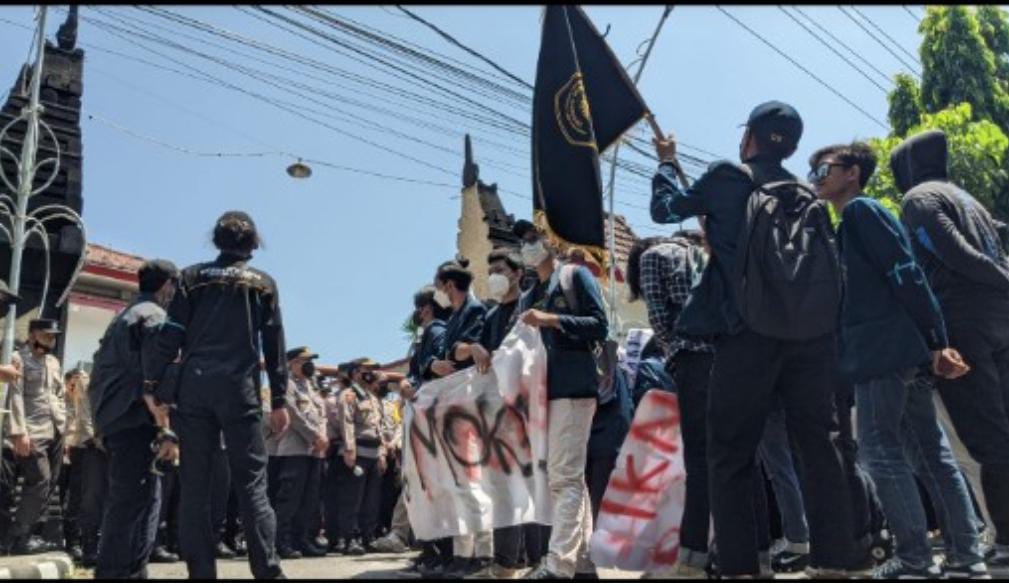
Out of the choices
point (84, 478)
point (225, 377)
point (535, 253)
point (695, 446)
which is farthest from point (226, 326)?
point (84, 478)

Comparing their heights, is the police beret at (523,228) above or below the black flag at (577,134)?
below

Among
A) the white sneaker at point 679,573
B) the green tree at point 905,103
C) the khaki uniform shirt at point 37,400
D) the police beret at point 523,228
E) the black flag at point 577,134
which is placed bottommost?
the white sneaker at point 679,573

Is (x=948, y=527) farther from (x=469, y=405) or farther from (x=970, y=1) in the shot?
(x=469, y=405)

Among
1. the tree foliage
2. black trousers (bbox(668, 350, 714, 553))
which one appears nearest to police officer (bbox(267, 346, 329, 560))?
black trousers (bbox(668, 350, 714, 553))

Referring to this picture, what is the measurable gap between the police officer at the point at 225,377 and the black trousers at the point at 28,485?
15.0ft

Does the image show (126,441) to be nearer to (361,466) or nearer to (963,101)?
(361,466)

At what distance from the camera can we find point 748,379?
3.88 m

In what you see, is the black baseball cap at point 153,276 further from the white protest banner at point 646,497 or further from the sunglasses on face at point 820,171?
the sunglasses on face at point 820,171

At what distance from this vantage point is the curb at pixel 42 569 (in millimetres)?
6949

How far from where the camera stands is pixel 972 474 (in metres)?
4.78

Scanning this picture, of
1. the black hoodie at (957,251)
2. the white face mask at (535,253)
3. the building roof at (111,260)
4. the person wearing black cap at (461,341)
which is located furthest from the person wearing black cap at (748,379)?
the building roof at (111,260)

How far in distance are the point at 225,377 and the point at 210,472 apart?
0.46 metres

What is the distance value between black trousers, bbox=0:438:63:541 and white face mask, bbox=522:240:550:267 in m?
5.62

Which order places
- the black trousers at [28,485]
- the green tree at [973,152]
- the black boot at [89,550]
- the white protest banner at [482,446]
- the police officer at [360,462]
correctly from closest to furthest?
the white protest banner at [482,446] < the black boot at [89,550] < the black trousers at [28,485] < the police officer at [360,462] < the green tree at [973,152]
